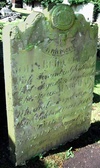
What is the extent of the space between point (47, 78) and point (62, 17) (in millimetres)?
870

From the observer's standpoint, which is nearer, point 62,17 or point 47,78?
point 62,17

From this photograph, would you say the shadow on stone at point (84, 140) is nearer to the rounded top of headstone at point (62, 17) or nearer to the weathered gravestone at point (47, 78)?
the weathered gravestone at point (47, 78)

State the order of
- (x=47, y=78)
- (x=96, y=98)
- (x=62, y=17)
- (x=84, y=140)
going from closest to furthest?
(x=62, y=17), (x=47, y=78), (x=84, y=140), (x=96, y=98)

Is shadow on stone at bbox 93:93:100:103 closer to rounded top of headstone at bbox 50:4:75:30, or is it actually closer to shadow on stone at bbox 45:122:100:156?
shadow on stone at bbox 45:122:100:156

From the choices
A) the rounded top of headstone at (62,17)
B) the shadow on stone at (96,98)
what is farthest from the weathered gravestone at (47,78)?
the shadow on stone at (96,98)

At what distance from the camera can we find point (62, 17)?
3.70m

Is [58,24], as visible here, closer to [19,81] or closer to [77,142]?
[19,81]

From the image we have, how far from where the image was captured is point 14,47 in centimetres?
337

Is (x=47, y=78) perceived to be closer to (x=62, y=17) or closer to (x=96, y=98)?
(x=62, y=17)

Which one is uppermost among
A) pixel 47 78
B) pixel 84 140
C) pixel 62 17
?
pixel 62 17

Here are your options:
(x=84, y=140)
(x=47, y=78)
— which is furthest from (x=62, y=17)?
(x=84, y=140)

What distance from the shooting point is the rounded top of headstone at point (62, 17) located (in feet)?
11.9

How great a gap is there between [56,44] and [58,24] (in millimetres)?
284

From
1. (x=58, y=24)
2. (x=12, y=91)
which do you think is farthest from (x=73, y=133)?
(x=58, y=24)
